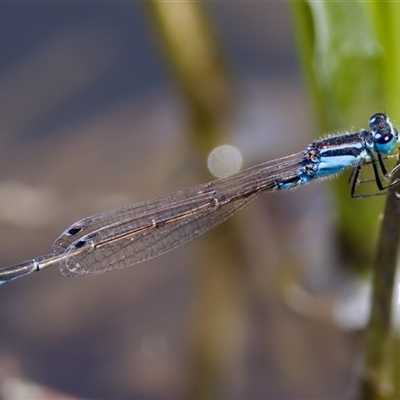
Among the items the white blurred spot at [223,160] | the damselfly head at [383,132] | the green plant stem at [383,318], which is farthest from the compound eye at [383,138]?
the white blurred spot at [223,160]

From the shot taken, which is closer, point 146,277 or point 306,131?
point 146,277

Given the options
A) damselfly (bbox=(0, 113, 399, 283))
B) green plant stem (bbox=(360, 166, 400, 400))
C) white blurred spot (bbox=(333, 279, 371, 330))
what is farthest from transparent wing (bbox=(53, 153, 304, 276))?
green plant stem (bbox=(360, 166, 400, 400))

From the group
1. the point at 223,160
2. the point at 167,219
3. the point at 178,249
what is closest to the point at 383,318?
the point at 167,219

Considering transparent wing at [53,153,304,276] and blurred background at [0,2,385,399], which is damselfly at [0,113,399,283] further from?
blurred background at [0,2,385,399]

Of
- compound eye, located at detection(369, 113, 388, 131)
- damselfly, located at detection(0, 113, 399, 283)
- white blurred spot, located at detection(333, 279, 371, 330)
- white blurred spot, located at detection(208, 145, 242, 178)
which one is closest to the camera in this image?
compound eye, located at detection(369, 113, 388, 131)

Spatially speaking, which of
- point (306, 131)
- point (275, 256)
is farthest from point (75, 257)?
point (306, 131)

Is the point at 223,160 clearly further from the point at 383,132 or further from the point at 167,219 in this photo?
the point at 383,132

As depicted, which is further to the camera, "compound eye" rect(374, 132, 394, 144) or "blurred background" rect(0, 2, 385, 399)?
"blurred background" rect(0, 2, 385, 399)

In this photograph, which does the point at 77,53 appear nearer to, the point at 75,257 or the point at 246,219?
the point at 246,219
